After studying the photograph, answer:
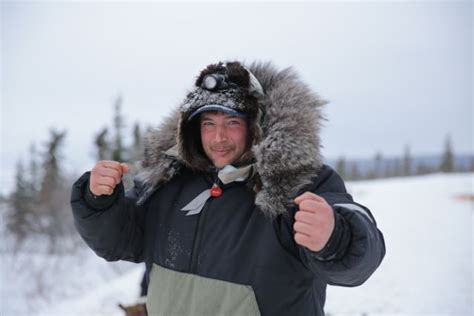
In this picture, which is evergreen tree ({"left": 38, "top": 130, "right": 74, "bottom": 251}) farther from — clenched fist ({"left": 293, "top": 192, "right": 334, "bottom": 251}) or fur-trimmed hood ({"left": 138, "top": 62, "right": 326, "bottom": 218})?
clenched fist ({"left": 293, "top": 192, "right": 334, "bottom": 251})

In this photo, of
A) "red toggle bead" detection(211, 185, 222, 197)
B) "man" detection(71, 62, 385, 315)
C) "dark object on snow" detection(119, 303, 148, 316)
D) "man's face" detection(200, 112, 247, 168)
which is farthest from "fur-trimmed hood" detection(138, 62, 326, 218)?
"dark object on snow" detection(119, 303, 148, 316)

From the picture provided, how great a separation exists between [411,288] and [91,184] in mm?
6509

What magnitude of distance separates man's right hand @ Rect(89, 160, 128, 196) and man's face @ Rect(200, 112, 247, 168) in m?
0.53

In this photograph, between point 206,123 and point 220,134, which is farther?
point 206,123

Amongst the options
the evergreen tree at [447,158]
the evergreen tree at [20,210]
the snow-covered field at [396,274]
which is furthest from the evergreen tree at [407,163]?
the evergreen tree at [20,210]

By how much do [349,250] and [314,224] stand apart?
22 centimetres

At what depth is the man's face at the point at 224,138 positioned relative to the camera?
2113 millimetres

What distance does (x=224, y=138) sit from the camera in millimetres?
2117

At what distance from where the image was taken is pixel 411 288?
21.3 ft

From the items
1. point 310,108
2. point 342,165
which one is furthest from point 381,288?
point 342,165

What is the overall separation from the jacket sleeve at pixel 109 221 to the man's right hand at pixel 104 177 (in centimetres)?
8

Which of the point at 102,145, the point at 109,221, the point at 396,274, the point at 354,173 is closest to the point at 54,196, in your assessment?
the point at 102,145

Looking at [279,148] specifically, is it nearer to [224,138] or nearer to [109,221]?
[224,138]

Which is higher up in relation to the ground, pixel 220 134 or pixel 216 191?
pixel 220 134
